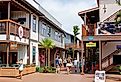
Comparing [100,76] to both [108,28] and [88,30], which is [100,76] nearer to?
[108,28]

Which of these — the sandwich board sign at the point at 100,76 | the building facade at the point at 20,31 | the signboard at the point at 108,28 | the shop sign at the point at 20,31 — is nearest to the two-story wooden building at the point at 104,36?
the signboard at the point at 108,28

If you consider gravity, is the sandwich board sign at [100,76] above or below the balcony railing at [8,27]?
below

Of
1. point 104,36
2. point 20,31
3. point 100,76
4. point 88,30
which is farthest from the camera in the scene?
point 88,30

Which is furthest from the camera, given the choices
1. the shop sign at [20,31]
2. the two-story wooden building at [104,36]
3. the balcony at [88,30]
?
the balcony at [88,30]

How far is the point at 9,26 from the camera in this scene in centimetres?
2327

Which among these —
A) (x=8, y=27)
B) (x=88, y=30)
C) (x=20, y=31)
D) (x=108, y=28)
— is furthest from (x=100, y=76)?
(x=88, y=30)

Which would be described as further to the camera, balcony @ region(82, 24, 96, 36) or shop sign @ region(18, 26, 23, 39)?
balcony @ region(82, 24, 96, 36)

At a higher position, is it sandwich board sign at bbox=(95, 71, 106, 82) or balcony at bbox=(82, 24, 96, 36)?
balcony at bbox=(82, 24, 96, 36)

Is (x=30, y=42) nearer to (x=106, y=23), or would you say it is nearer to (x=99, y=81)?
(x=106, y=23)

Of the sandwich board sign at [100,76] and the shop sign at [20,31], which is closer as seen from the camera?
the sandwich board sign at [100,76]

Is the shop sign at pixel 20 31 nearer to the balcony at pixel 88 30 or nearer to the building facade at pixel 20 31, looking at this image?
the building facade at pixel 20 31

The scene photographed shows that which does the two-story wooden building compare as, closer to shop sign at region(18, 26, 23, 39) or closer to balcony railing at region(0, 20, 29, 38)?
shop sign at region(18, 26, 23, 39)

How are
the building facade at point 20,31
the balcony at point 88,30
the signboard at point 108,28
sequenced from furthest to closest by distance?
1. the balcony at point 88,30
2. the signboard at point 108,28
3. the building facade at point 20,31

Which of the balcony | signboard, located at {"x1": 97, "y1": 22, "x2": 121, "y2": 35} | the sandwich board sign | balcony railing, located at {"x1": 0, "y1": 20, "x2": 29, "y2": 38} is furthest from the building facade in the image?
the sandwich board sign
